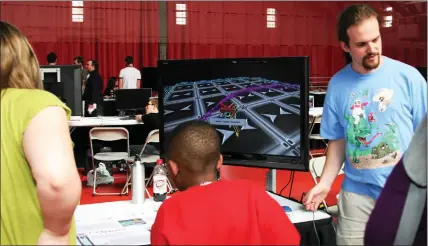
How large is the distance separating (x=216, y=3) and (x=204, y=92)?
12.5 metres

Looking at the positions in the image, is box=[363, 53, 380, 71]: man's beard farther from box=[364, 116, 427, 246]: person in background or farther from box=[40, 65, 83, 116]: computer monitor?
box=[40, 65, 83, 116]: computer monitor

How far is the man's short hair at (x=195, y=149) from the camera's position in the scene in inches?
61.9

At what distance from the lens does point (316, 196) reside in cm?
231

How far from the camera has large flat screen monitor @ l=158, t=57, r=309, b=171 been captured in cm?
237

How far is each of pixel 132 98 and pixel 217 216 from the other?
6526 millimetres

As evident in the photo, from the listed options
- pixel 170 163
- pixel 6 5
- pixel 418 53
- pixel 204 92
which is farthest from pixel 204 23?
pixel 170 163

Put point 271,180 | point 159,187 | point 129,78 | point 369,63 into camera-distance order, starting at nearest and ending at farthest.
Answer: point 369,63
point 159,187
point 271,180
point 129,78

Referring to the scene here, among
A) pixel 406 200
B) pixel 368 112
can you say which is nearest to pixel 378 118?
pixel 368 112

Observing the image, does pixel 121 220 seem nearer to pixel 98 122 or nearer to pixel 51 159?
pixel 51 159

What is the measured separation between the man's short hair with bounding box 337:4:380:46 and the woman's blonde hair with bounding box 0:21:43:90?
1218 millimetres

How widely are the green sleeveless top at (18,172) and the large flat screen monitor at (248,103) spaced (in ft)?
3.73

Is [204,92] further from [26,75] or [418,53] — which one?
[418,53]

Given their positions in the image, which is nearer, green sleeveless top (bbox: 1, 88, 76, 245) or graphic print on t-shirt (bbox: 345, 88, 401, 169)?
green sleeveless top (bbox: 1, 88, 76, 245)

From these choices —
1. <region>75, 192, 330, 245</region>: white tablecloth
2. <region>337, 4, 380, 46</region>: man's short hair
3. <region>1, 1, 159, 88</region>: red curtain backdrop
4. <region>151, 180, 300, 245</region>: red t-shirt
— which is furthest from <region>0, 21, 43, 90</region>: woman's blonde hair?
<region>1, 1, 159, 88</region>: red curtain backdrop
